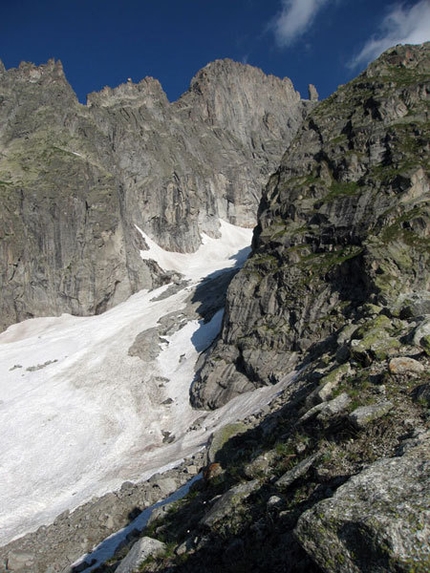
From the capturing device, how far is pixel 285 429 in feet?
42.3

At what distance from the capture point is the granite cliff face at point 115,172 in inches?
2977

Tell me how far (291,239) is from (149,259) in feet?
186

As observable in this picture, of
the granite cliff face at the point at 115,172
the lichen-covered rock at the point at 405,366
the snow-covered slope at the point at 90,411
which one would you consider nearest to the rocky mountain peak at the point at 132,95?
the granite cliff face at the point at 115,172

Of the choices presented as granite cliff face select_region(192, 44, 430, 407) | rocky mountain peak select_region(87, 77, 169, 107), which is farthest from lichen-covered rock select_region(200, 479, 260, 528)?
rocky mountain peak select_region(87, 77, 169, 107)

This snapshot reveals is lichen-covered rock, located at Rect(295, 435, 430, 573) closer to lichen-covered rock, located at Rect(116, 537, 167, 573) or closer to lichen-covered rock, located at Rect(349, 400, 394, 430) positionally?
Answer: lichen-covered rock, located at Rect(349, 400, 394, 430)

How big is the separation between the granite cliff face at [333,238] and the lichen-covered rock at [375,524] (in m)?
Answer: 12.9

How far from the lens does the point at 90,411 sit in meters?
39.8

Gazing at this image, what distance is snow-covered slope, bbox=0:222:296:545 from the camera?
28.6 metres

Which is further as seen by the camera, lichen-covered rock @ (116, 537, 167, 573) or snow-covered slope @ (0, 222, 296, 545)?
snow-covered slope @ (0, 222, 296, 545)

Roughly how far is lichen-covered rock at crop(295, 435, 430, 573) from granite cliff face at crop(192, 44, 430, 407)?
42.4 feet

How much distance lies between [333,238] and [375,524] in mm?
33946

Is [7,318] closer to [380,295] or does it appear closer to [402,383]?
[380,295]

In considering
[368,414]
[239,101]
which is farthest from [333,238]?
[239,101]

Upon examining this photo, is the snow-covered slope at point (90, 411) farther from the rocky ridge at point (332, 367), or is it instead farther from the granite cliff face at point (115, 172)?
the granite cliff face at point (115, 172)
